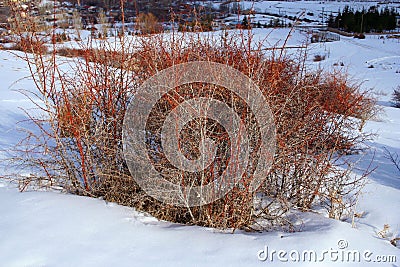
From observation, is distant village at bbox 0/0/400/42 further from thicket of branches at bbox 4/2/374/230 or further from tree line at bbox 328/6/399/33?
tree line at bbox 328/6/399/33

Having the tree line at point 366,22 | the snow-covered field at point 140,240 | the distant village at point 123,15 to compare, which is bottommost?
the snow-covered field at point 140,240

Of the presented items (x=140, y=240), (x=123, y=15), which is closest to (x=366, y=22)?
(x=123, y=15)

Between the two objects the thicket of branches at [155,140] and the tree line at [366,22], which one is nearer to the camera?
the thicket of branches at [155,140]

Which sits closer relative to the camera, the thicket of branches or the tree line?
the thicket of branches

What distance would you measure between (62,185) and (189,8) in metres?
2.57

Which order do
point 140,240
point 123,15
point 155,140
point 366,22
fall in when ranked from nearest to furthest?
point 140,240, point 155,140, point 123,15, point 366,22

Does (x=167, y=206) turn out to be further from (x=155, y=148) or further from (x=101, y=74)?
(x=101, y=74)

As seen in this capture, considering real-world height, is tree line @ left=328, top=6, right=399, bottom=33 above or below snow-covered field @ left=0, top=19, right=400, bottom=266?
above

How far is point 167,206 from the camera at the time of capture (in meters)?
3.28

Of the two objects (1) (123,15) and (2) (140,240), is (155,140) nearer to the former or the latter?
(2) (140,240)

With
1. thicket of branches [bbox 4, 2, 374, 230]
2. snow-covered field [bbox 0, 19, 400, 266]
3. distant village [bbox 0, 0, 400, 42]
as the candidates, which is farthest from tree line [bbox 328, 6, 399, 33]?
snow-covered field [bbox 0, 19, 400, 266]

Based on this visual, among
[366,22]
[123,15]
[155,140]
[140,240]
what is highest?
[366,22]

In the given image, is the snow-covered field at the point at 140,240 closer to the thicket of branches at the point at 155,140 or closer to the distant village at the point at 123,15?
the thicket of branches at the point at 155,140

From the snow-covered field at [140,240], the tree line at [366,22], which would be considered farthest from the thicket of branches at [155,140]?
the tree line at [366,22]
